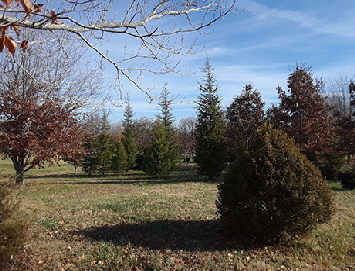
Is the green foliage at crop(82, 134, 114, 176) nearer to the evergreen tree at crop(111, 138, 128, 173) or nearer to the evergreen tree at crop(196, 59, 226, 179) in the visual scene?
the evergreen tree at crop(111, 138, 128, 173)

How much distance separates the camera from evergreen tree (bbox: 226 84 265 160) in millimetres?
20250

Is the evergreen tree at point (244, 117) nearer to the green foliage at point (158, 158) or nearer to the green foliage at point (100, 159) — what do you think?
the green foliage at point (158, 158)

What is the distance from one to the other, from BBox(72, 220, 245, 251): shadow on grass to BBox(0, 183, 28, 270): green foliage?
5.88ft

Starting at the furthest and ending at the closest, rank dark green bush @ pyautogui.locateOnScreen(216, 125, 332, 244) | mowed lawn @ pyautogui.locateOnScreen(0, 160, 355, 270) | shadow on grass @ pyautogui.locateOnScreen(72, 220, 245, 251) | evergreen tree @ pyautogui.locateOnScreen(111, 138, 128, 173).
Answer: evergreen tree @ pyautogui.locateOnScreen(111, 138, 128, 173) → shadow on grass @ pyautogui.locateOnScreen(72, 220, 245, 251) → dark green bush @ pyautogui.locateOnScreen(216, 125, 332, 244) → mowed lawn @ pyautogui.locateOnScreen(0, 160, 355, 270)

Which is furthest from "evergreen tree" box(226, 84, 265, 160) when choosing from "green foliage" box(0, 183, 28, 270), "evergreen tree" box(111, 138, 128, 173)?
"green foliage" box(0, 183, 28, 270)

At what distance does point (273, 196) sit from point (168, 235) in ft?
7.32

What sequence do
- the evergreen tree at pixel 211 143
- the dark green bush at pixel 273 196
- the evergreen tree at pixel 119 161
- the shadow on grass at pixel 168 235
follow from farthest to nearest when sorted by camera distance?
the evergreen tree at pixel 119 161 → the evergreen tree at pixel 211 143 → the shadow on grass at pixel 168 235 → the dark green bush at pixel 273 196

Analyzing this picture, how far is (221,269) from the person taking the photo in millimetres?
4000

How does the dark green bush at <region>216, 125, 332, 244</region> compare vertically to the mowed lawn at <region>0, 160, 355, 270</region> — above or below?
above

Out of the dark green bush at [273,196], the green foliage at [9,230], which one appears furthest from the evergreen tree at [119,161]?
the green foliage at [9,230]

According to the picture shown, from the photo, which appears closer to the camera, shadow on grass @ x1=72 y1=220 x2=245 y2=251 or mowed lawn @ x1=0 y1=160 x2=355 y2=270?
mowed lawn @ x1=0 y1=160 x2=355 y2=270

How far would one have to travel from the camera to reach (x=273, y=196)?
470cm

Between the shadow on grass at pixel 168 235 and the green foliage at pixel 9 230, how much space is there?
5.88ft

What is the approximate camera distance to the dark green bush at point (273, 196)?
15.2 feet
